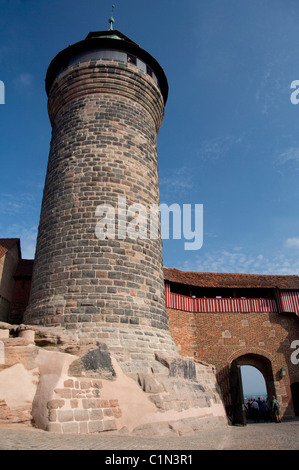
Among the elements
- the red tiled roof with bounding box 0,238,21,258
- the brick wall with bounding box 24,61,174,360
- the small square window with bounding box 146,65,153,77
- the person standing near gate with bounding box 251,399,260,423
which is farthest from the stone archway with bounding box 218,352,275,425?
the small square window with bounding box 146,65,153,77

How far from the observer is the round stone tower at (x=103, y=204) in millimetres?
6566

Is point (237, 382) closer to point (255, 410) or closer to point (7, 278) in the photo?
point (255, 410)

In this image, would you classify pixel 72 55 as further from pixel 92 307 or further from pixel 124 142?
pixel 92 307

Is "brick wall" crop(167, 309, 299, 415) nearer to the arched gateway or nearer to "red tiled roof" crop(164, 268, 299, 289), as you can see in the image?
the arched gateway

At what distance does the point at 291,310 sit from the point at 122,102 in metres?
12.2

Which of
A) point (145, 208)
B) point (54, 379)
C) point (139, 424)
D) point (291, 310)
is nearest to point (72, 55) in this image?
point (145, 208)

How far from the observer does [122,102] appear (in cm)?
890

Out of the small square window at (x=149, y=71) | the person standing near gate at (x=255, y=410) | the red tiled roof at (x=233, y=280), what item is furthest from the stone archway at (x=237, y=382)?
the small square window at (x=149, y=71)

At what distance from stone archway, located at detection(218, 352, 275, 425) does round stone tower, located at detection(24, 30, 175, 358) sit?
4.89 metres

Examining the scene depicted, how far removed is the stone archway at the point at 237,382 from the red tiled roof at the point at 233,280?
3255 mm

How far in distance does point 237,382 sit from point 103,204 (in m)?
7.58

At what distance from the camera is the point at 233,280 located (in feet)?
54.1

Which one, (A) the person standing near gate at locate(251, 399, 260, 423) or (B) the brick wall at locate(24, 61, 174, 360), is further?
(A) the person standing near gate at locate(251, 399, 260, 423)

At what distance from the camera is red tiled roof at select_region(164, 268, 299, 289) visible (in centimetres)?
1587
